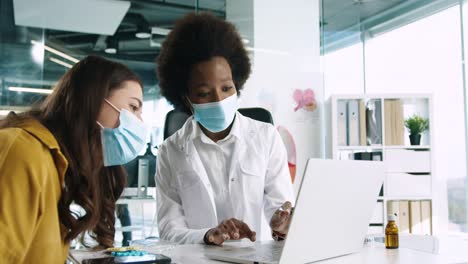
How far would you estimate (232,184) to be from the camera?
74.7 inches

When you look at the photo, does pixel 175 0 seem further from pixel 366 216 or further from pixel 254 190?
pixel 366 216

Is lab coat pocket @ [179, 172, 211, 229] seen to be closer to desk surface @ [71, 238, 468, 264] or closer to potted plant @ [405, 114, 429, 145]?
desk surface @ [71, 238, 468, 264]

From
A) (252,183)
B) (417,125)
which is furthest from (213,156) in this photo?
(417,125)

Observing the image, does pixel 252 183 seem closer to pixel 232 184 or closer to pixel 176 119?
pixel 232 184

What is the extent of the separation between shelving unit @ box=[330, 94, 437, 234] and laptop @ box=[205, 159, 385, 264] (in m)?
3.16

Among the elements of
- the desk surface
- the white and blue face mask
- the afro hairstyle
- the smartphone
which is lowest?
the desk surface

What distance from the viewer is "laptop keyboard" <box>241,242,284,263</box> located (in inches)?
43.4

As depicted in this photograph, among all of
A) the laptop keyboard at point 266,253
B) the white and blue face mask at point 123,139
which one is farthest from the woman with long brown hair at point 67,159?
the laptop keyboard at point 266,253

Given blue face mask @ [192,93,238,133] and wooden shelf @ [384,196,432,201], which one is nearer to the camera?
blue face mask @ [192,93,238,133]

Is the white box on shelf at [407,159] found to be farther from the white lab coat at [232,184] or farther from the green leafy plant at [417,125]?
the white lab coat at [232,184]

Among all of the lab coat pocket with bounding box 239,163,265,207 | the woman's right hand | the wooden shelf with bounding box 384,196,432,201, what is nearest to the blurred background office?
the wooden shelf with bounding box 384,196,432,201

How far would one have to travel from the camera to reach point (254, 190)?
192cm

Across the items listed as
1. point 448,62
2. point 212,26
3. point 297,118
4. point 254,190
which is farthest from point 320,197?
point 448,62

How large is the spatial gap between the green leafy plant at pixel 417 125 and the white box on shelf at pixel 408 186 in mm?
442
